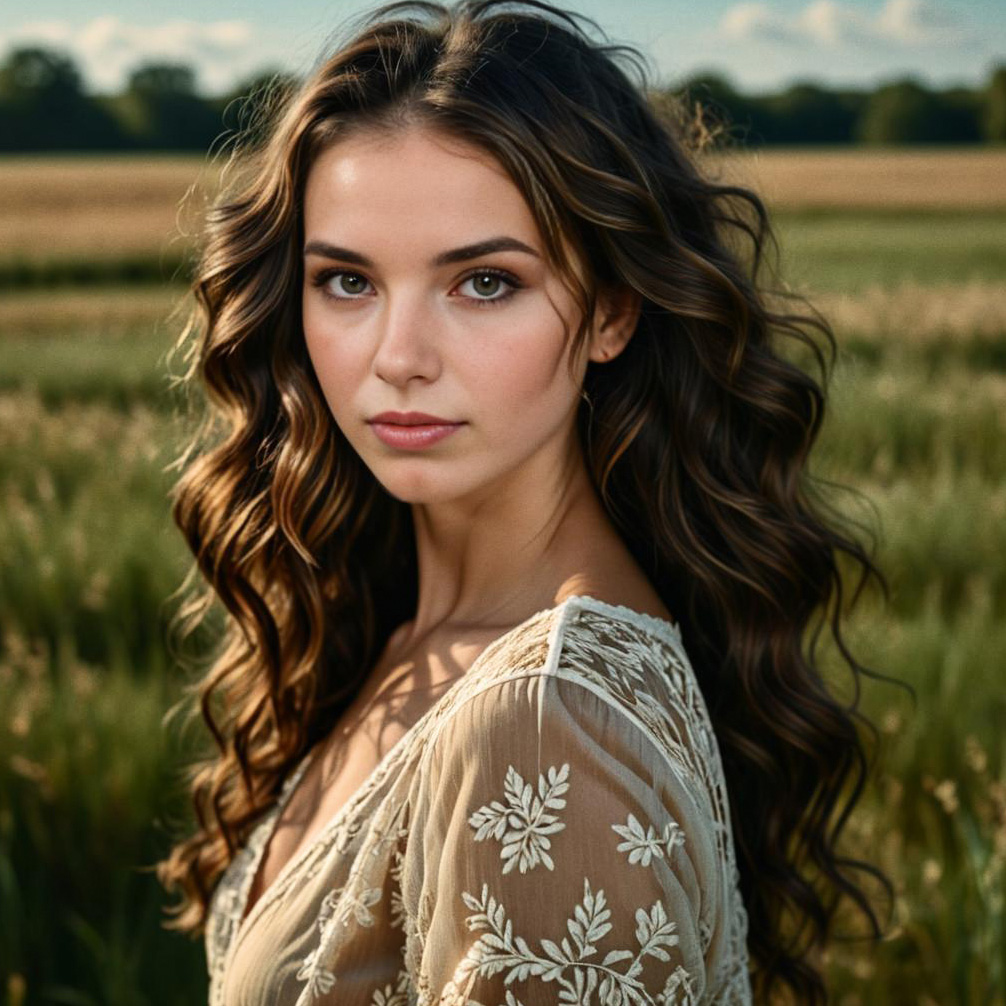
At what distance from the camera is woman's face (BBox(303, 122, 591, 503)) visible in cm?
137

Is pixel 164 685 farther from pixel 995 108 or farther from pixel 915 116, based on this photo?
pixel 915 116

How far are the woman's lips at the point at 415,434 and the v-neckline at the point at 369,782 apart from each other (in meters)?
0.23

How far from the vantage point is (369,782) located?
1382 millimetres

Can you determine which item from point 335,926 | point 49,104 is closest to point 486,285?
point 335,926

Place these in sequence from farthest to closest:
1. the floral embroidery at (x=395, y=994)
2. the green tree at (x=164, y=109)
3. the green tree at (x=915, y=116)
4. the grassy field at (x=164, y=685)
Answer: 1. the green tree at (x=164, y=109)
2. the green tree at (x=915, y=116)
3. the grassy field at (x=164, y=685)
4. the floral embroidery at (x=395, y=994)

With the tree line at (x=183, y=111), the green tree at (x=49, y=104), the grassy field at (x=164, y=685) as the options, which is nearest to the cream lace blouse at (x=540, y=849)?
the grassy field at (x=164, y=685)

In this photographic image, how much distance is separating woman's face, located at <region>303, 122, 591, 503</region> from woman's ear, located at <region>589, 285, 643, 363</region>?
0.32 ft

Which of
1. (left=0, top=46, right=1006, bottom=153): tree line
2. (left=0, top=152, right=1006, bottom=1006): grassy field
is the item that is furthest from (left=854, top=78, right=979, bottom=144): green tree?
(left=0, top=152, right=1006, bottom=1006): grassy field

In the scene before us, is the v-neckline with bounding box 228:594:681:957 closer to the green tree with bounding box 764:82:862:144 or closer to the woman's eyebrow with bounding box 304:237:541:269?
the woman's eyebrow with bounding box 304:237:541:269

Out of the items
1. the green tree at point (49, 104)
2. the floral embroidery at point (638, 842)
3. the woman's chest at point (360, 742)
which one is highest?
the green tree at point (49, 104)

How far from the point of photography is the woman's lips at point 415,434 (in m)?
1.42

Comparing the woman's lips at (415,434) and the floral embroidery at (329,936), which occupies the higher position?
the woman's lips at (415,434)

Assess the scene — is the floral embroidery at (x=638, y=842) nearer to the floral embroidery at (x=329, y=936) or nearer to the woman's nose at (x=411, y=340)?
the floral embroidery at (x=329, y=936)

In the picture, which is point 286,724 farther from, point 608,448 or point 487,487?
point 608,448
